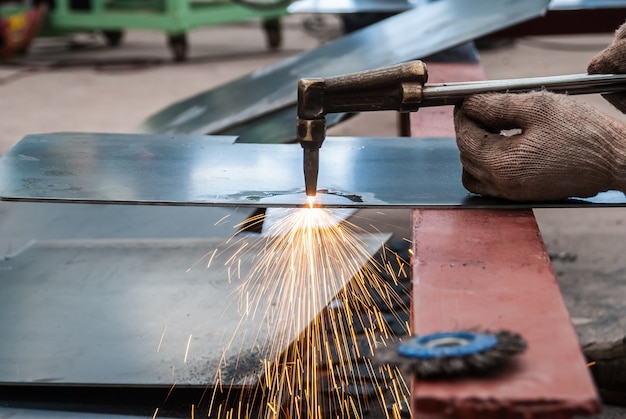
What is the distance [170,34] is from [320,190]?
204 inches

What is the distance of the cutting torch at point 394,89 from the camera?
5.43ft

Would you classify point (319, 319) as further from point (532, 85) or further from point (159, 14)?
point (159, 14)

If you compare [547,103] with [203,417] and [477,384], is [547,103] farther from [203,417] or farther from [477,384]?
[203,417]

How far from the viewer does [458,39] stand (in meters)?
2.99

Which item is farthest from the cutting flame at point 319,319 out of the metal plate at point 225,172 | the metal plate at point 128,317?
the metal plate at point 225,172

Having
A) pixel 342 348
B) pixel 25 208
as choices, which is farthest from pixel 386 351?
pixel 25 208

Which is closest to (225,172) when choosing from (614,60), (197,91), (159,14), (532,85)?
(532,85)

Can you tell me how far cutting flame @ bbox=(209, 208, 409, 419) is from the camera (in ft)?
6.36

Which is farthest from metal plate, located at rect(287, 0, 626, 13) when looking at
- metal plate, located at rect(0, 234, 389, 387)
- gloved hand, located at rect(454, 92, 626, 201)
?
gloved hand, located at rect(454, 92, 626, 201)

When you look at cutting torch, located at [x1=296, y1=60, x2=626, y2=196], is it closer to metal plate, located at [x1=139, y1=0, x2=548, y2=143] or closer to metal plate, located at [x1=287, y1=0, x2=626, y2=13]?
metal plate, located at [x1=139, y1=0, x2=548, y2=143]

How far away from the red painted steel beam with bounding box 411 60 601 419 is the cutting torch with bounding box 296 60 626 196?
229mm

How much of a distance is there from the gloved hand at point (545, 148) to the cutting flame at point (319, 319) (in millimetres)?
384

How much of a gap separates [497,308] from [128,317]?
3.99 ft

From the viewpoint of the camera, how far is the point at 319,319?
7.11ft
